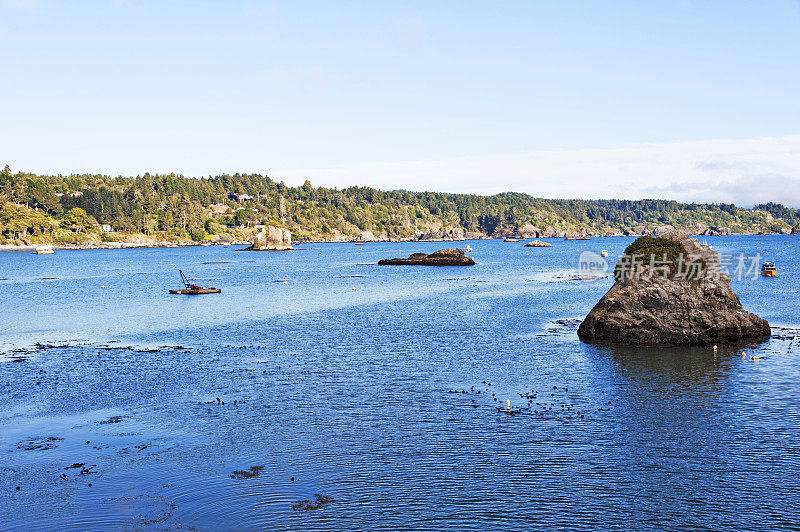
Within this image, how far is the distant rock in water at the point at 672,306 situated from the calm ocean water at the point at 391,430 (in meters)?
3.08

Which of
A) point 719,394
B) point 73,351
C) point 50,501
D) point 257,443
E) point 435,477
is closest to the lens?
point 50,501

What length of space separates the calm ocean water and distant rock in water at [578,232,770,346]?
308 centimetres

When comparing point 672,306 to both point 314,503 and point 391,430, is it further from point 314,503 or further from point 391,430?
point 314,503

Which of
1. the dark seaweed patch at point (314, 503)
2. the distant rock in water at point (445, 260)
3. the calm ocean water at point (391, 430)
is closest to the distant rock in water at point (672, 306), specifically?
the calm ocean water at point (391, 430)

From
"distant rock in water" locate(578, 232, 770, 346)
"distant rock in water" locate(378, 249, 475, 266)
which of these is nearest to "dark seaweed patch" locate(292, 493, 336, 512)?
"distant rock in water" locate(578, 232, 770, 346)

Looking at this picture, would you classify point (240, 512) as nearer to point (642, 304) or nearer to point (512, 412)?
A: point (512, 412)

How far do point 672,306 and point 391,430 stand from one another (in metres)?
36.5

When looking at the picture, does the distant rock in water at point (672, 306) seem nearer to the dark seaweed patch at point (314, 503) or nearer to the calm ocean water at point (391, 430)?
the calm ocean water at point (391, 430)

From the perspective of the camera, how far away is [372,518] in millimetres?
24375

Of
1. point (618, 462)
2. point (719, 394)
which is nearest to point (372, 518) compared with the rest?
point (618, 462)

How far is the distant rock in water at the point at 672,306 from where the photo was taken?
59.0 meters

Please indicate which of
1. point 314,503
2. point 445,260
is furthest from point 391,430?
point 445,260

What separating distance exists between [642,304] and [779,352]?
1181 cm

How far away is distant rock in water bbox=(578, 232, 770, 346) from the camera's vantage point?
58969mm
